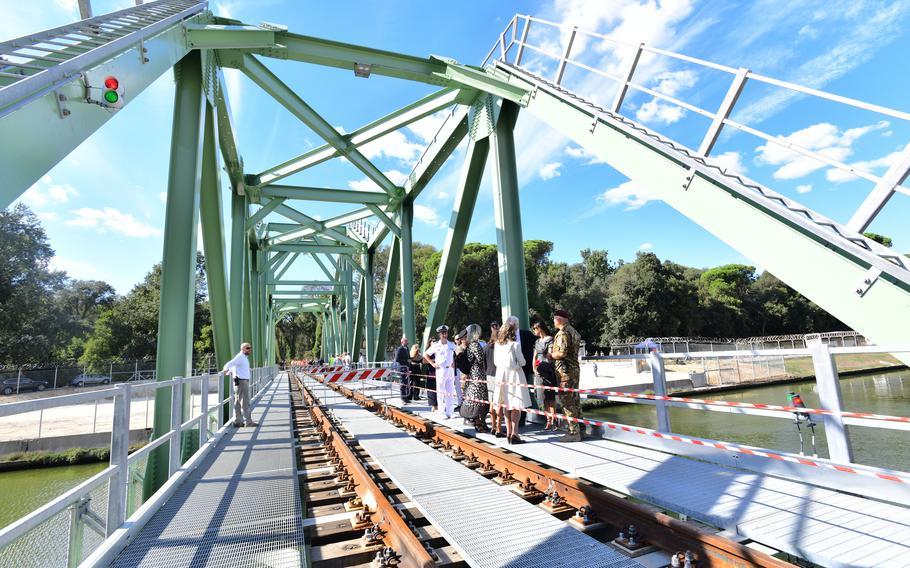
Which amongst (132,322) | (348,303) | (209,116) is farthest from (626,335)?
(132,322)

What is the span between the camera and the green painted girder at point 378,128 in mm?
11070

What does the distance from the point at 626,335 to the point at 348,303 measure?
26.2 m

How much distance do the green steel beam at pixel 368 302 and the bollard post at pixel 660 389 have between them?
16.0 metres

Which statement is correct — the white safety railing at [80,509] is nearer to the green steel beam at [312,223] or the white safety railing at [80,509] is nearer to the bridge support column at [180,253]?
the bridge support column at [180,253]

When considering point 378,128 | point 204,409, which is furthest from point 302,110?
point 204,409

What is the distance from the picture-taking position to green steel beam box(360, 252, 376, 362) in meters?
20.6

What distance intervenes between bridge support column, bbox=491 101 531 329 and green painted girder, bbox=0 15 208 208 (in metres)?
5.59

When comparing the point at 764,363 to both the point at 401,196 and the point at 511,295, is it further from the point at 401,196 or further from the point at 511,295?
the point at 511,295

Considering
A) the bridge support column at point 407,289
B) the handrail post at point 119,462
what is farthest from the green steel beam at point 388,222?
the handrail post at point 119,462

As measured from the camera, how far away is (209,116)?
8367 mm

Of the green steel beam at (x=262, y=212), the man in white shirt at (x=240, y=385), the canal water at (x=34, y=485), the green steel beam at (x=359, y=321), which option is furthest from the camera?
the green steel beam at (x=359, y=321)

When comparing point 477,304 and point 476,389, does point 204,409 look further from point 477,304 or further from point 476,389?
point 477,304

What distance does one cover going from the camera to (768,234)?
3820 millimetres

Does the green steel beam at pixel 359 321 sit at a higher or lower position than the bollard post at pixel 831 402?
higher
